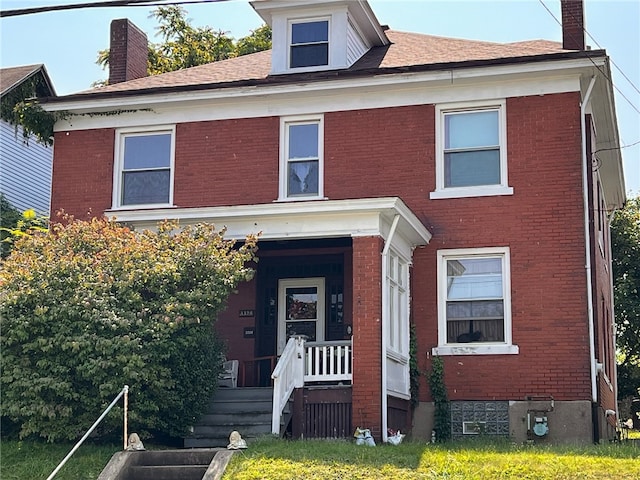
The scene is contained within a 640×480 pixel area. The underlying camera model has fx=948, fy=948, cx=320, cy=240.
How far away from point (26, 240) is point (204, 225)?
2.89 metres

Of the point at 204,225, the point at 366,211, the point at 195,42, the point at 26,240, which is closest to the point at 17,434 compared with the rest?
the point at 26,240

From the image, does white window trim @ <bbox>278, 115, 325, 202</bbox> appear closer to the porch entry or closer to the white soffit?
the white soffit

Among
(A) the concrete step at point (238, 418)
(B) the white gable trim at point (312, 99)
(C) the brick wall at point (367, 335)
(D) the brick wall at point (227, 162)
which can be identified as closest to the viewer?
(C) the brick wall at point (367, 335)

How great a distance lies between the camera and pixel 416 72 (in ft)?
56.3

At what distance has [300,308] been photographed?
61.6ft

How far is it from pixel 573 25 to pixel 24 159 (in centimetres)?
1942

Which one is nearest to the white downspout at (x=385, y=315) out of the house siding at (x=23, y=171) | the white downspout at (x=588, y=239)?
the white downspout at (x=588, y=239)

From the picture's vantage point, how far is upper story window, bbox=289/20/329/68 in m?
19.2

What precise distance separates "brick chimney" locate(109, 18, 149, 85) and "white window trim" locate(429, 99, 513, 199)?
25.9ft

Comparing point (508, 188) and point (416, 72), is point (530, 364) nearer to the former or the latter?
point (508, 188)

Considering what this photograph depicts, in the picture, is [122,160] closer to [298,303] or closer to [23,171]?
[298,303]

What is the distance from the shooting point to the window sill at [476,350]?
16266mm

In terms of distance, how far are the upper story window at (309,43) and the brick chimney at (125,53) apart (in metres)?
4.36

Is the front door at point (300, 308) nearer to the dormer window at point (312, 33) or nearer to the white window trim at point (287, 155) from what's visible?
the white window trim at point (287, 155)
